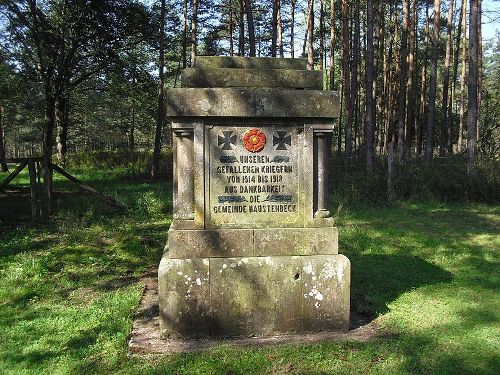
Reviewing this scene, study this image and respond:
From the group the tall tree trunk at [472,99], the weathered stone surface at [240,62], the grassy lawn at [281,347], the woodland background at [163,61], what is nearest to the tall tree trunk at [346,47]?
the woodland background at [163,61]

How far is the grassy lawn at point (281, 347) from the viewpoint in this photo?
3.93m

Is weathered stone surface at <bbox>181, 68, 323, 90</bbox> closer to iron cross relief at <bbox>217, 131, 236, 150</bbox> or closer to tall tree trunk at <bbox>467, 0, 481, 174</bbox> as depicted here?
iron cross relief at <bbox>217, 131, 236, 150</bbox>

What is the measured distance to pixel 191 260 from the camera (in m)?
4.58

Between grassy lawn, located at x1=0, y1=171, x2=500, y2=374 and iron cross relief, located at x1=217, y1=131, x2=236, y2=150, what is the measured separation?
200 centimetres

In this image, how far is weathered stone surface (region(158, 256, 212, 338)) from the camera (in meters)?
4.53

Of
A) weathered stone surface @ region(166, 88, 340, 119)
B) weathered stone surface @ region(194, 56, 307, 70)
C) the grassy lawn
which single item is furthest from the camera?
weathered stone surface @ region(194, 56, 307, 70)

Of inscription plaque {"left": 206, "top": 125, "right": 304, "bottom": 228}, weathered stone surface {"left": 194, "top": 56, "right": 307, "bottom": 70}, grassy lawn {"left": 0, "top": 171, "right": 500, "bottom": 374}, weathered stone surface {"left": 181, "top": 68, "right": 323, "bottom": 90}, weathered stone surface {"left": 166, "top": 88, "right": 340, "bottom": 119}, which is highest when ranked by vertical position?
weathered stone surface {"left": 194, "top": 56, "right": 307, "bottom": 70}

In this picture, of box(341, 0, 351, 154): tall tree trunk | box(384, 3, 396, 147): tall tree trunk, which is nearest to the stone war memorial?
box(341, 0, 351, 154): tall tree trunk

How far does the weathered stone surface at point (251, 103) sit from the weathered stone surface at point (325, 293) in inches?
59.7

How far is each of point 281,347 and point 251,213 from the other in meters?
1.35

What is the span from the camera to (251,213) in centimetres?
474

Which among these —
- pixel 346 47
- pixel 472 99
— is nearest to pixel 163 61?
pixel 346 47

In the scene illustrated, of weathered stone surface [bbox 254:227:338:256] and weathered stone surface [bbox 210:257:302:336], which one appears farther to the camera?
weathered stone surface [bbox 254:227:338:256]

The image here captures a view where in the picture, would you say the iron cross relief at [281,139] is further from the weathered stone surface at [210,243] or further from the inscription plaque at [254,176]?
the weathered stone surface at [210,243]
